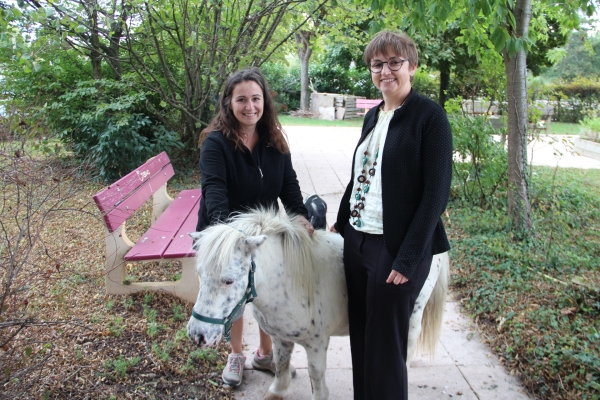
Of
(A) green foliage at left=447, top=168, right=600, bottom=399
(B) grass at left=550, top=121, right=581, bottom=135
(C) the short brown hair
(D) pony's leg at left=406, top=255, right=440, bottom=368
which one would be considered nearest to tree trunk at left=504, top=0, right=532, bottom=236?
(A) green foliage at left=447, top=168, right=600, bottom=399

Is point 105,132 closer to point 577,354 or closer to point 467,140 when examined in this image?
point 467,140

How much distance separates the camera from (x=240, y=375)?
2.95m

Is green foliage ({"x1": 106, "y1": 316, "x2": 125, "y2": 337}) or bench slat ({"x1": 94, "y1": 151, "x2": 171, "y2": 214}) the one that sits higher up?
Result: bench slat ({"x1": 94, "y1": 151, "x2": 171, "y2": 214})

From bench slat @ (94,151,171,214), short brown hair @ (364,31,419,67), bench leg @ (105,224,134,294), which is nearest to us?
short brown hair @ (364,31,419,67)

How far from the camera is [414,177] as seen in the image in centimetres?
200

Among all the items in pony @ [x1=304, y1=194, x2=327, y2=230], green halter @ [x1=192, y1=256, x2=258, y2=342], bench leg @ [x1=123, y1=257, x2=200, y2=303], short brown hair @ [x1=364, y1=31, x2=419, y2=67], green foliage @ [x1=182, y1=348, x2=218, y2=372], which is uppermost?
short brown hair @ [x1=364, y1=31, x2=419, y2=67]

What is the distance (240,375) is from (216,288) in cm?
126

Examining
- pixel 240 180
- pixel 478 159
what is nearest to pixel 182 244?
pixel 240 180

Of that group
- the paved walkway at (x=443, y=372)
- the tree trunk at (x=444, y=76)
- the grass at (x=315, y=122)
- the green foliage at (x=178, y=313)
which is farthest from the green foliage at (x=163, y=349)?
the grass at (x=315, y=122)

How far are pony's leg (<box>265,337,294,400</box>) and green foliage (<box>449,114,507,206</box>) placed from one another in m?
4.29

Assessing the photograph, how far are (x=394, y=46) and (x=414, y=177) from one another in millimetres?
599

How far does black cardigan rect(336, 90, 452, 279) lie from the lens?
1941mm

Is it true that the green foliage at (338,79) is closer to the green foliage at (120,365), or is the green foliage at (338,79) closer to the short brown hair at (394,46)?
the green foliage at (120,365)

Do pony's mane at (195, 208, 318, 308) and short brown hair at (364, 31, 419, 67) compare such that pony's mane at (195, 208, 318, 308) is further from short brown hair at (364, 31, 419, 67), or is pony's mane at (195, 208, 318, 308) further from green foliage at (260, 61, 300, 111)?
green foliage at (260, 61, 300, 111)
